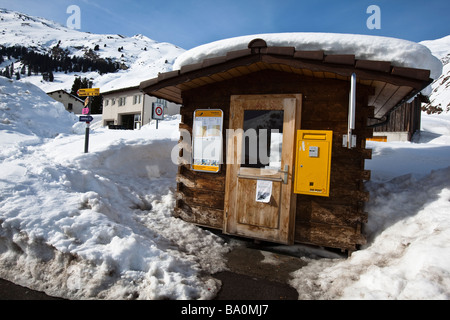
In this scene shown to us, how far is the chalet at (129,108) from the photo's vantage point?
3584 cm

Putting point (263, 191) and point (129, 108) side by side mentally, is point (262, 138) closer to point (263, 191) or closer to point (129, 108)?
point (263, 191)

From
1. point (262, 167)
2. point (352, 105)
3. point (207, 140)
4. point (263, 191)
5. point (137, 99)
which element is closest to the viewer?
point (352, 105)

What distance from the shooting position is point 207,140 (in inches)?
210

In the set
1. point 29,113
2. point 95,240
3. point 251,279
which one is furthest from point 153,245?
point 29,113

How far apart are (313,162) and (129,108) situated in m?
37.3

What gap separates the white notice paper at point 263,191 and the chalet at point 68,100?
66.4 m

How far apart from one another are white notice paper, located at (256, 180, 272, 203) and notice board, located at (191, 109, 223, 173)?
87 cm

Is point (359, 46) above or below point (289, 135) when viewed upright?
above

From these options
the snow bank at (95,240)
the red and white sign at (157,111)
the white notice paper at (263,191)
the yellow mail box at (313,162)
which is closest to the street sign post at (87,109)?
the snow bank at (95,240)
